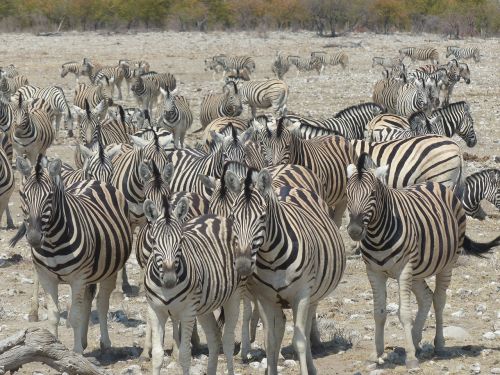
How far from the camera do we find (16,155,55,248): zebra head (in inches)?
266

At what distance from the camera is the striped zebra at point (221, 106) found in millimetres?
20062

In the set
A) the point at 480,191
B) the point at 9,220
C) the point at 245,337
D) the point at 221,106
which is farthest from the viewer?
the point at 221,106

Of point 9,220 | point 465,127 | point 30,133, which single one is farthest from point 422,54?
point 9,220

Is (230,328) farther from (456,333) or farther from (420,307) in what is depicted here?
(456,333)

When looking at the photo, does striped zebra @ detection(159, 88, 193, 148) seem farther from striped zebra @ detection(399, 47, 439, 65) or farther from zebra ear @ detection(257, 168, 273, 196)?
striped zebra @ detection(399, 47, 439, 65)

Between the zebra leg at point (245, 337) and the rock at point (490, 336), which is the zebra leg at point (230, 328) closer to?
the zebra leg at point (245, 337)

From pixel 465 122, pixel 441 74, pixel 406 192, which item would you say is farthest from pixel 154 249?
pixel 441 74

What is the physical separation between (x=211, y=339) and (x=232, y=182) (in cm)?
105

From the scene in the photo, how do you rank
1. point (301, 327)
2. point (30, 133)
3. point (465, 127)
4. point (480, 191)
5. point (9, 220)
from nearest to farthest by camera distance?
point (301, 327) → point (9, 220) → point (480, 191) → point (30, 133) → point (465, 127)

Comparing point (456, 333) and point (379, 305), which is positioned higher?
point (379, 305)

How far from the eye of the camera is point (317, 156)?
1057 cm

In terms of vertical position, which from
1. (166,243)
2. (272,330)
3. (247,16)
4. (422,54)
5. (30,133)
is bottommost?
(272,330)

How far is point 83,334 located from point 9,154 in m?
6.45

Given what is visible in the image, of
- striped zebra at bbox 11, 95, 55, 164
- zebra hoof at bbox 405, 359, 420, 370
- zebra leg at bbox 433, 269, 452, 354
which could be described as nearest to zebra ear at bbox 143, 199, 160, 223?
zebra hoof at bbox 405, 359, 420, 370
